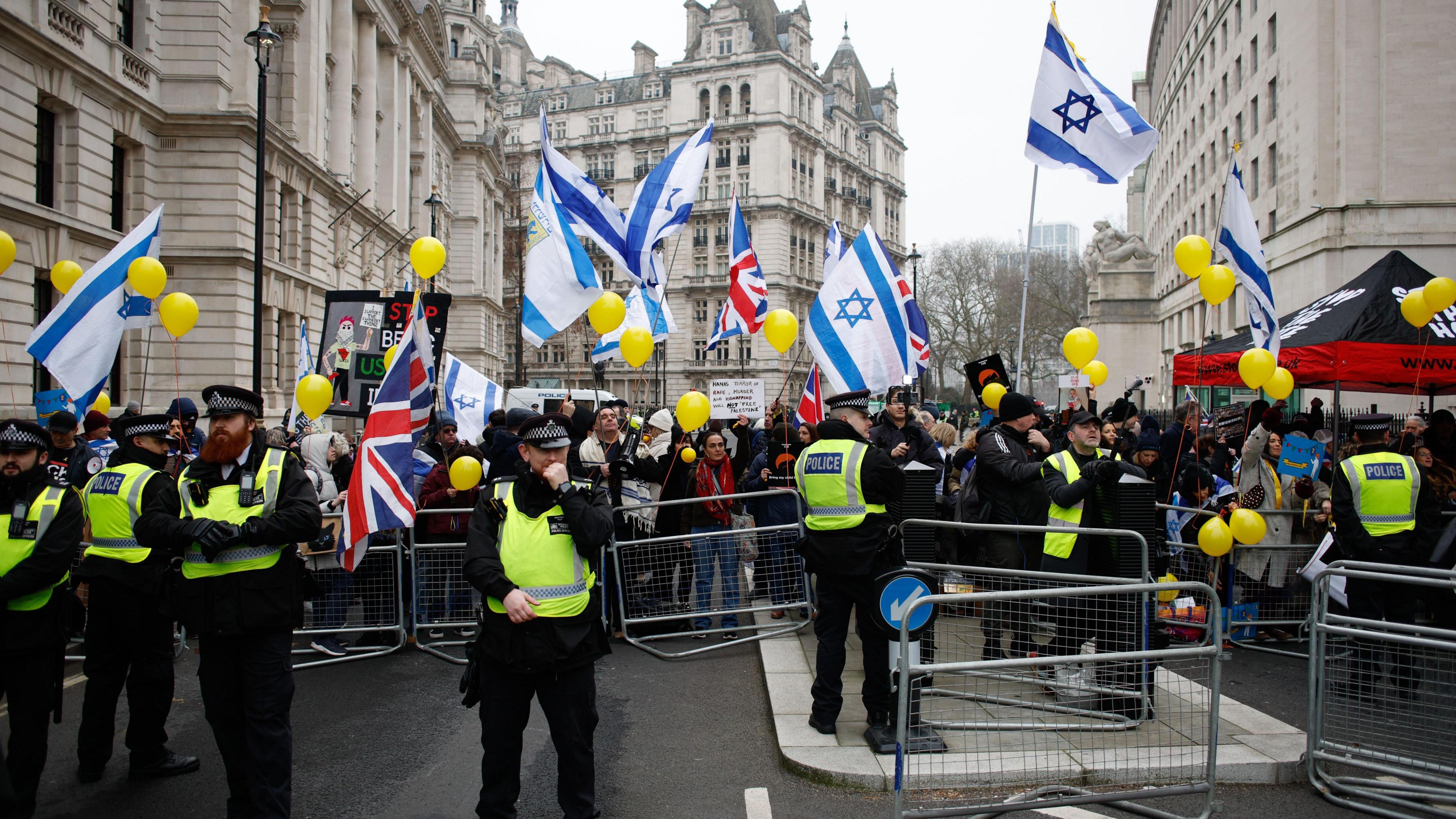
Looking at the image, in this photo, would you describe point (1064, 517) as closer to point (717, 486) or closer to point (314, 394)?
point (717, 486)

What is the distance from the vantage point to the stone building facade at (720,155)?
8069 centimetres

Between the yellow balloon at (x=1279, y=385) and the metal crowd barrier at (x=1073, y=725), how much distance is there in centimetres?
434

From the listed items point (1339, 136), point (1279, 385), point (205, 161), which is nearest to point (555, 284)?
point (1279, 385)

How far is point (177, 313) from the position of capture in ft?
26.1

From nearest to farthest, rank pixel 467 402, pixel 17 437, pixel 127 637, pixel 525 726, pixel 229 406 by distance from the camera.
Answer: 1. pixel 525 726
2. pixel 229 406
3. pixel 17 437
4. pixel 127 637
5. pixel 467 402

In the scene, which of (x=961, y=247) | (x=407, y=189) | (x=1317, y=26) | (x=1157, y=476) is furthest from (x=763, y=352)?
(x=1157, y=476)

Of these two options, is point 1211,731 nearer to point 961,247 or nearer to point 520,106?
point 961,247

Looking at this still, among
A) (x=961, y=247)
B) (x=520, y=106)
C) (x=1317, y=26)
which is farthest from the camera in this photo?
(x=520, y=106)

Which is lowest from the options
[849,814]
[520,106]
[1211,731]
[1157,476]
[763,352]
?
[849,814]

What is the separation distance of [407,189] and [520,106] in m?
A: 57.9

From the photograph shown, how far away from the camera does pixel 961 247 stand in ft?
281

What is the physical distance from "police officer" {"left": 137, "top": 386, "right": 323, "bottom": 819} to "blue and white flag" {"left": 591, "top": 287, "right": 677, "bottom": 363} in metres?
5.61

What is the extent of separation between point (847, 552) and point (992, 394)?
6113mm

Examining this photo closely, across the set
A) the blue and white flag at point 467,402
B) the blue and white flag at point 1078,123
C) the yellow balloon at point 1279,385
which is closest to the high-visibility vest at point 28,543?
the blue and white flag at point 467,402
